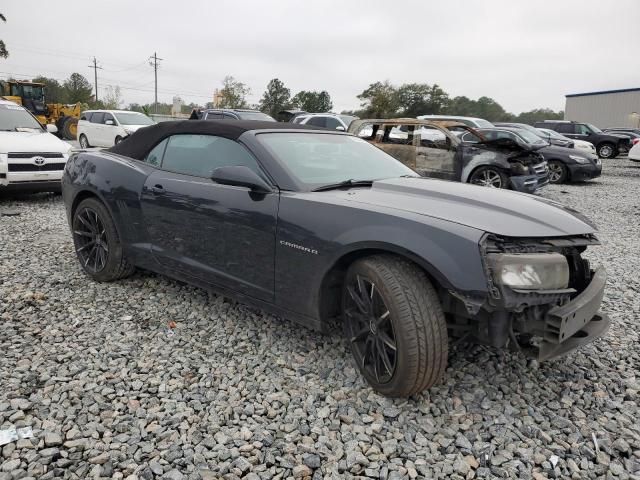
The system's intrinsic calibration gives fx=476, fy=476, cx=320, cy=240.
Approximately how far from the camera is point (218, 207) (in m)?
3.08

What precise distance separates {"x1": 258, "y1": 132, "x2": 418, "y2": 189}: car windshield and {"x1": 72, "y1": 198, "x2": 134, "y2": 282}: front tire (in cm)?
164

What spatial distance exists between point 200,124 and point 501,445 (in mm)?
2852

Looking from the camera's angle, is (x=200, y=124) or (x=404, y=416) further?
(x=200, y=124)

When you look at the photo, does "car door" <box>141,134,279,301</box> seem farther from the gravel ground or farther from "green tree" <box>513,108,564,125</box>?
"green tree" <box>513,108,564,125</box>

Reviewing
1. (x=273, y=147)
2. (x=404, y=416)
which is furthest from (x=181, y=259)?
(x=404, y=416)

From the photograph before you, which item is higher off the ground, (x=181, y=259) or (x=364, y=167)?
(x=364, y=167)

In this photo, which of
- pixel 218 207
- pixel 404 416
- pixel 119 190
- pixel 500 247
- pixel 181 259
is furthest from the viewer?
pixel 119 190

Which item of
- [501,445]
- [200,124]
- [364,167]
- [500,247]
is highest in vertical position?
[200,124]

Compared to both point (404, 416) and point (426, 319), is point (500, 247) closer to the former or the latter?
point (426, 319)

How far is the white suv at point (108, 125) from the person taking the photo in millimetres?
15954

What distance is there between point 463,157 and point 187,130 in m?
6.35

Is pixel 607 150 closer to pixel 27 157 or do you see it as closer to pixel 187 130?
pixel 27 157

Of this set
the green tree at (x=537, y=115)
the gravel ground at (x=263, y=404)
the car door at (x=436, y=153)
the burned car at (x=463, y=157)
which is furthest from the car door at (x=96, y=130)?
the green tree at (x=537, y=115)

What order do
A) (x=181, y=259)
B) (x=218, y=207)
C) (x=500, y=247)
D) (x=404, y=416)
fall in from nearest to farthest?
1. (x=500, y=247)
2. (x=404, y=416)
3. (x=218, y=207)
4. (x=181, y=259)
